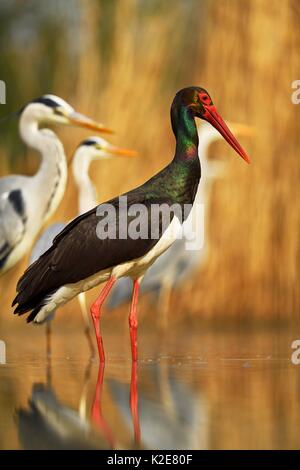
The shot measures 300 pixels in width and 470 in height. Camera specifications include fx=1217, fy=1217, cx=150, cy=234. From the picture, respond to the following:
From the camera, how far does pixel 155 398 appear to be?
5.24m

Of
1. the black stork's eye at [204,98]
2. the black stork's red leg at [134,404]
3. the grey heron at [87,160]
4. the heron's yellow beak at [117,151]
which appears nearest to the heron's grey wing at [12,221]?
the grey heron at [87,160]

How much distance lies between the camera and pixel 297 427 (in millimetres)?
4309

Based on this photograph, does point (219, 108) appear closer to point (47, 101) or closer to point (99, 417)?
point (47, 101)

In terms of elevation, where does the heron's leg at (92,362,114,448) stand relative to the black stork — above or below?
below

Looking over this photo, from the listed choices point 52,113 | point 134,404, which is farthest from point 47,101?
point 134,404

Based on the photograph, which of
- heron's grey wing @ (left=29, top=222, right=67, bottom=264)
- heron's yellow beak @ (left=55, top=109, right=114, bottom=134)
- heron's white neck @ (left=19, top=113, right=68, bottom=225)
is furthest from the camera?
heron's yellow beak @ (left=55, top=109, right=114, bottom=134)

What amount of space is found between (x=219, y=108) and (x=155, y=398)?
594 centimetres

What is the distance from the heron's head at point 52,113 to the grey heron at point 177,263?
1224 millimetres

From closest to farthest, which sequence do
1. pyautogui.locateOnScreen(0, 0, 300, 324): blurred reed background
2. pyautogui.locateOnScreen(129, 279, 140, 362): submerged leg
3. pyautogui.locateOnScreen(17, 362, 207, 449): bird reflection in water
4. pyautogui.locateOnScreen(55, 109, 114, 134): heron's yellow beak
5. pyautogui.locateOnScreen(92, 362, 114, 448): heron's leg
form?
pyautogui.locateOnScreen(17, 362, 207, 449): bird reflection in water, pyautogui.locateOnScreen(92, 362, 114, 448): heron's leg, pyautogui.locateOnScreen(129, 279, 140, 362): submerged leg, pyautogui.locateOnScreen(55, 109, 114, 134): heron's yellow beak, pyautogui.locateOnScreen(0, 0, 300, 324): blurred reed background

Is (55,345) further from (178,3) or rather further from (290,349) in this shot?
(178,3)

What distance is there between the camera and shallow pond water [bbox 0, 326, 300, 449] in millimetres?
4102

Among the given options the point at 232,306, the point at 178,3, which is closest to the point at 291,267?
the point at 232,306

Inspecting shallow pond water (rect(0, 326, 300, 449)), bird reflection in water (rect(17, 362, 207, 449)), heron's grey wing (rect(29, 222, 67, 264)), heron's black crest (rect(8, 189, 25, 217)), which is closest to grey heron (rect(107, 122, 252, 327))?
heron's grey wing (rect(29, 222, 67, 264))

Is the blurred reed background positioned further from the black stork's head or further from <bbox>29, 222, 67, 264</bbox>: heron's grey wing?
the black stork's head
